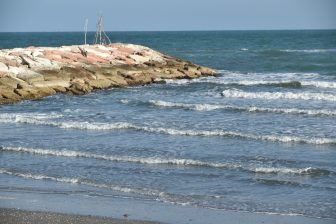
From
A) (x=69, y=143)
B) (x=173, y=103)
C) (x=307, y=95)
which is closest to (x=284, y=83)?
(x=307, y=95)

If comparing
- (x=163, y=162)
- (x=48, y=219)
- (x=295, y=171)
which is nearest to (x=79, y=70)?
(x=163, y=162)

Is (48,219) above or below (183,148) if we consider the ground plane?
above

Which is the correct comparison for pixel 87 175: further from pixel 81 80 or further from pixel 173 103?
pixel 81 80

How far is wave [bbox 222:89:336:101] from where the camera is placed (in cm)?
3033

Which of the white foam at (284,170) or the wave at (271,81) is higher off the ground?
the white foam at (284,170)

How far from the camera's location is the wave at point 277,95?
99.5ft

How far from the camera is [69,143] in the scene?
19.1 m

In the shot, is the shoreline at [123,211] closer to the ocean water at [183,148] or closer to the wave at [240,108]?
the ocean water at [183,148]

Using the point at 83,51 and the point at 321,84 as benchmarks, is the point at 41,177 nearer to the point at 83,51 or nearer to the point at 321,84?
the point at 321,84

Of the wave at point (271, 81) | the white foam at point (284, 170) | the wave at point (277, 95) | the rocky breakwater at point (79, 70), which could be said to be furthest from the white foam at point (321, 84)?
the white foam at point (284, 170)

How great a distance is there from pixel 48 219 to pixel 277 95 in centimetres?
2186

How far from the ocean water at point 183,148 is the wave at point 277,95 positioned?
0.05 meters

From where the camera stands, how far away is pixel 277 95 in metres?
31.6

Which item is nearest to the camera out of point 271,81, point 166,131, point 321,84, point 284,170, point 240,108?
point 284,170
